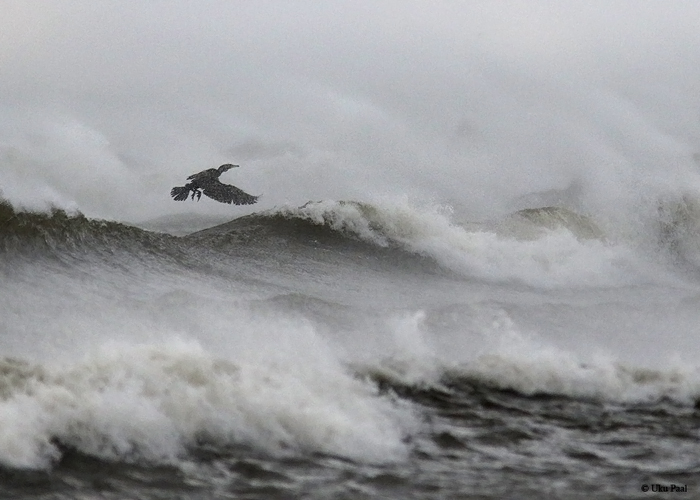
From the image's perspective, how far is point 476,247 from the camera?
15023 millimetres

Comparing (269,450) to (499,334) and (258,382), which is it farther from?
(499,334)

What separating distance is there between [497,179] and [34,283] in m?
17.1

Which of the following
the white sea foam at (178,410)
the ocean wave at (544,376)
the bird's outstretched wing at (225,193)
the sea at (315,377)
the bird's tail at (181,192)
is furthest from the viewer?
the bird's outstretched wing at (225,193)

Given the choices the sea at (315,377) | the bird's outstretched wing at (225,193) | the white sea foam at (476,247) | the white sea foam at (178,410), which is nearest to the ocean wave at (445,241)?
the white sea foam at (476,247)

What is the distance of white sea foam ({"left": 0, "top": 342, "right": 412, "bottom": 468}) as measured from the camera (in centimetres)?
625

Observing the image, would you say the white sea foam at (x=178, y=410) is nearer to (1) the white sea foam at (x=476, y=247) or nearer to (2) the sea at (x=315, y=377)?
(2) the sea at (x=315, y=377)

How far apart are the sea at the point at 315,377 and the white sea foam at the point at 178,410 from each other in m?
0.02

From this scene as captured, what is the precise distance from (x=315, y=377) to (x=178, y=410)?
1.23 m

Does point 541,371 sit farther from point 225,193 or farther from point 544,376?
point 225,193

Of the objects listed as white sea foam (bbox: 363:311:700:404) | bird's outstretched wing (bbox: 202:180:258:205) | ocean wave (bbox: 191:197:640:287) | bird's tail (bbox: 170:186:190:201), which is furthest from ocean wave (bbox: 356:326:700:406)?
bird's tail (bbox: 170:186:190:201)

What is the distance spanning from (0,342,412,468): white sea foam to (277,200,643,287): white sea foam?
699 centimetres

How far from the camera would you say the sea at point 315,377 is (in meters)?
6.06

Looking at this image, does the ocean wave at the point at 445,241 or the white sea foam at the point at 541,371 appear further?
the ocean wave at the point at 445,241

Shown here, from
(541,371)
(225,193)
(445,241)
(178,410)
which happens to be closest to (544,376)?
(541,371)
